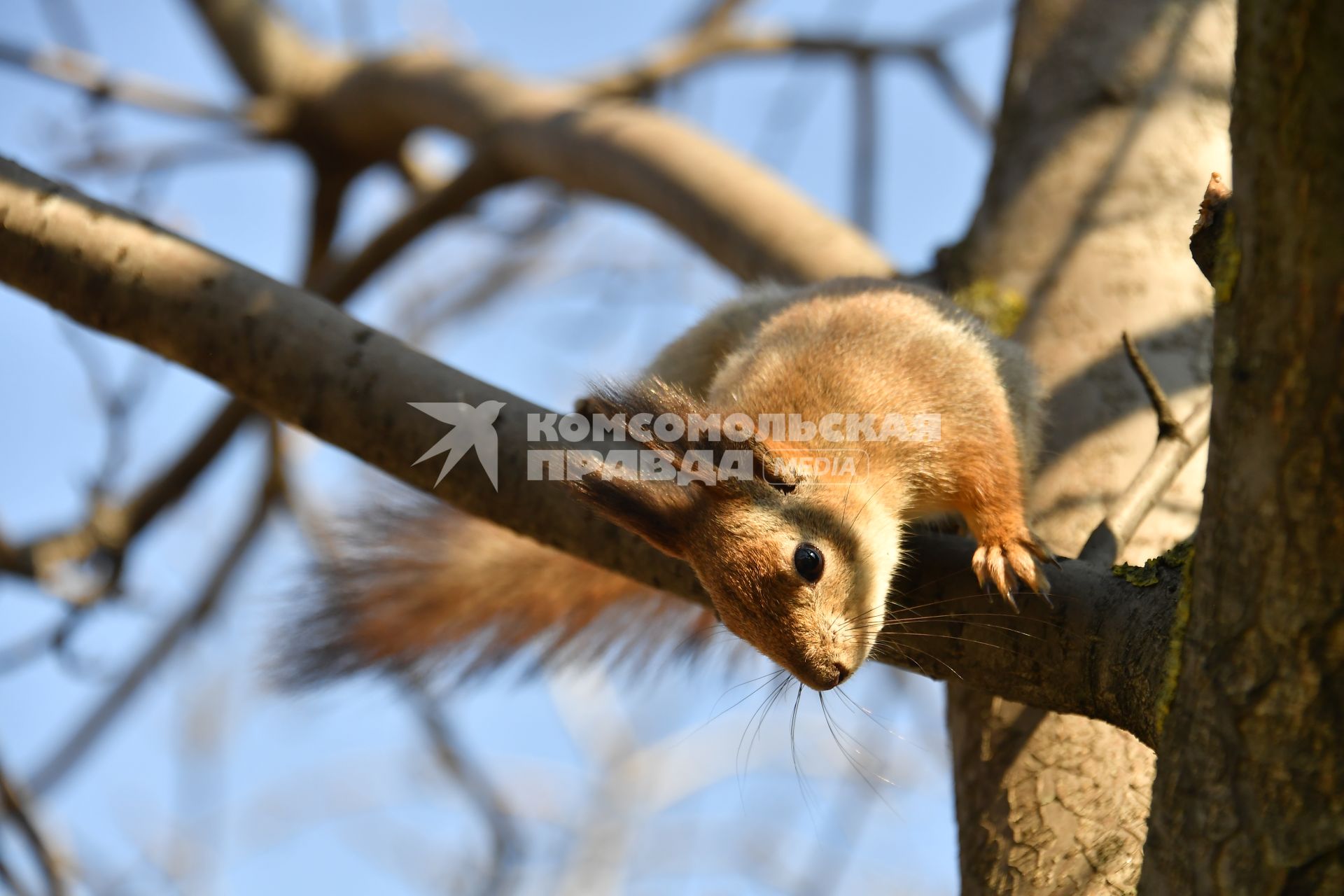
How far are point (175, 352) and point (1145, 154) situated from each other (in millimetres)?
2441

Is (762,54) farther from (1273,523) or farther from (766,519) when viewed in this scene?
(1273,523)

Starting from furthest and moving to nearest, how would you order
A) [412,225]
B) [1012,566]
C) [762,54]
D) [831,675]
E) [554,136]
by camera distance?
[762,54], [412,225], [554,136], [831,675], [1012,566]

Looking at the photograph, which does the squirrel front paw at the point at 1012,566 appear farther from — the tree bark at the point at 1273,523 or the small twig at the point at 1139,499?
the tree bark at the point at 1273,523

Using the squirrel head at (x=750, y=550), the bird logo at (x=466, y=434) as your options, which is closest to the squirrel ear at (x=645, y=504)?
the squirrel head at (x=750, y=550)

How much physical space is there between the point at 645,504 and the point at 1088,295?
4.78 feet

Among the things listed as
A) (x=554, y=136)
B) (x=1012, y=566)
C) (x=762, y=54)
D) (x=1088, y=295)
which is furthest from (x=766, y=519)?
(x=762, y=54)

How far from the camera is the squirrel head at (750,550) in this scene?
6.41 feet

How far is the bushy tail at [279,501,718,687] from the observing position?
8.95ft

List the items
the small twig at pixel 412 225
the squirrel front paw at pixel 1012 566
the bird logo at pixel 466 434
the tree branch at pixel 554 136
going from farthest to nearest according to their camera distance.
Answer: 1. the small twig at pixel 412 225
2. the tree branch at pixel 554 136
3. the bird logo at pixel 466 434
4. the squirrel front paw at pixel 1012 566

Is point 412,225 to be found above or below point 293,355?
above

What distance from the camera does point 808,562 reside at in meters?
2.02

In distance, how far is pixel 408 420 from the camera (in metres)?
1.91

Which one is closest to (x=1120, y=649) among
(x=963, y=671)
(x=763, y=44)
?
(x=963, y=671)

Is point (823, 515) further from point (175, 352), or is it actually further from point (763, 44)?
point (763, 44)
